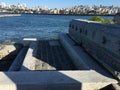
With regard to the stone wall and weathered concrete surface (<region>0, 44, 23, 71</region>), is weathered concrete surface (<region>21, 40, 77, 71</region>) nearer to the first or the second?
the stone wall

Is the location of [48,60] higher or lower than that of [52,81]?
lower

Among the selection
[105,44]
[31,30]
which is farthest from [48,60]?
[31,30]

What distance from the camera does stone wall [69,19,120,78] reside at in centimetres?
1016

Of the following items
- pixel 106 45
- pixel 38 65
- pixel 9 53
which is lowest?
pixel 9 53

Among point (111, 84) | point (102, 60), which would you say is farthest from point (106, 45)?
point (111, 84)

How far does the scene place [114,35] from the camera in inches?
414

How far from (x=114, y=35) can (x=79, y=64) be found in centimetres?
254

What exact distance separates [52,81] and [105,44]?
10.3 feet

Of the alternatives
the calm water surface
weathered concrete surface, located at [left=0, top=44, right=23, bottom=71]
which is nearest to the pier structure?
weathered concrete surface, located at [left=0, top=44, right=23, bottom=71]

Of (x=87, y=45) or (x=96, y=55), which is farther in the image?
(x=87, y=45)

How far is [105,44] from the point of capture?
11609 mm

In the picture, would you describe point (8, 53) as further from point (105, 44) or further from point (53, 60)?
point (105, 44)

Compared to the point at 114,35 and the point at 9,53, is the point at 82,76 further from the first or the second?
the point at 9,53

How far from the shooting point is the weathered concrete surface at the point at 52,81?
900 cm
